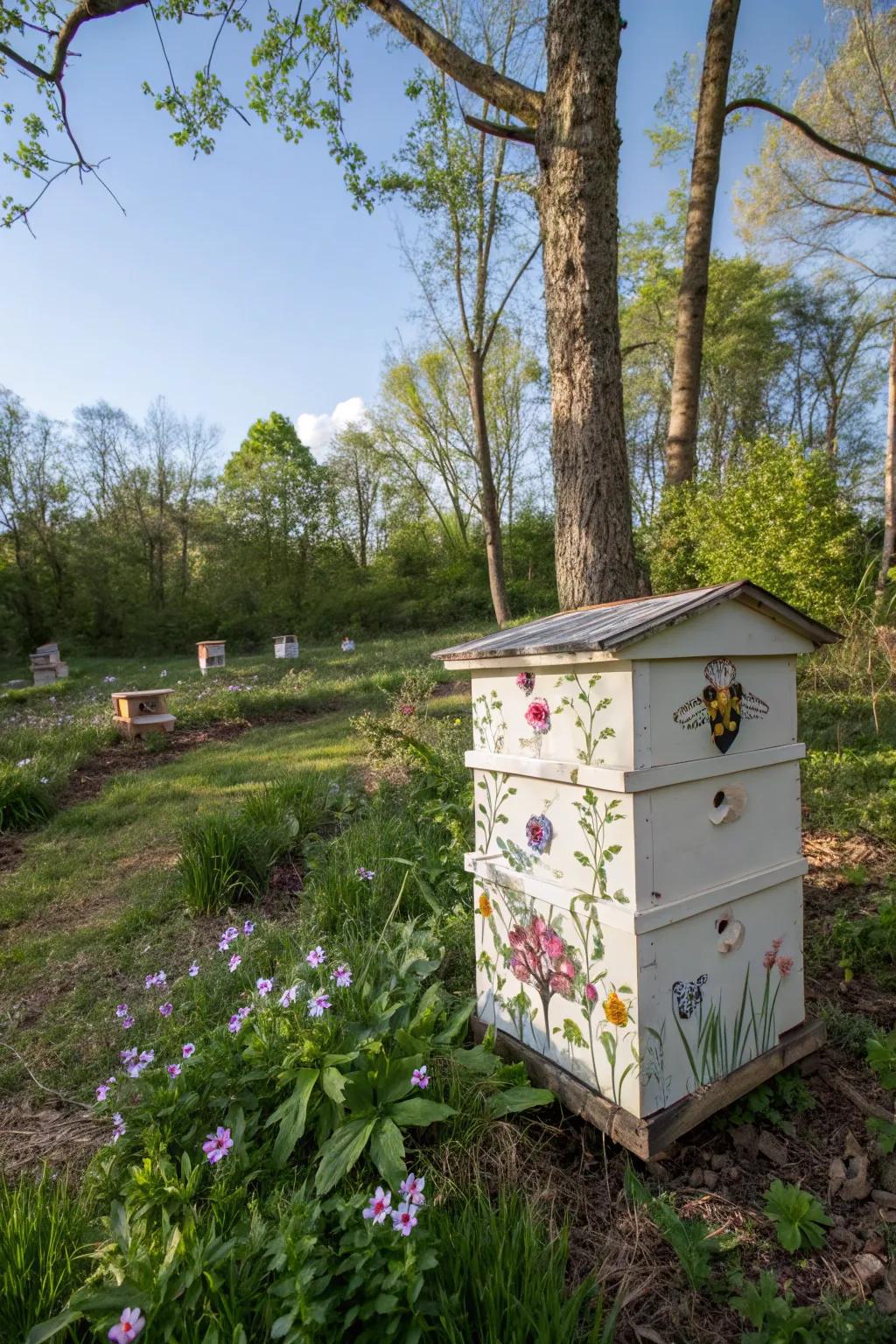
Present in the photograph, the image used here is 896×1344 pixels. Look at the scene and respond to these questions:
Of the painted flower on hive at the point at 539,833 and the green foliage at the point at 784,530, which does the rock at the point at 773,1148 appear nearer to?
the painted flower on hive at the point at 539,833

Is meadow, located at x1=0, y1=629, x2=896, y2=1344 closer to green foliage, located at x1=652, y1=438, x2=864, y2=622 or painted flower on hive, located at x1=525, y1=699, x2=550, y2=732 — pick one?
painted flower on hive, located at x1=525, y1=699, x2=550, y2=732

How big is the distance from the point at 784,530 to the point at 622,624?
5271 mm

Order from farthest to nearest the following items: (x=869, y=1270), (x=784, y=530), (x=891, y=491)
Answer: (x=891, y=491) → (x=784, y=530) → (x=869, y=1270)

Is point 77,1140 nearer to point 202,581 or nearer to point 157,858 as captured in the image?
point 157,858

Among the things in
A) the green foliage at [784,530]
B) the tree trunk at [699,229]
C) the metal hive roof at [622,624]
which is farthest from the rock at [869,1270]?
the tree trunk at [699,229]

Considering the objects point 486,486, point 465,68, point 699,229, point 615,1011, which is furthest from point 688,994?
point 486,486

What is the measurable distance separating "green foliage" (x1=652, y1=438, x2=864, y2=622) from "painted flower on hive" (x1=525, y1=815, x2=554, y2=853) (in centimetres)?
450

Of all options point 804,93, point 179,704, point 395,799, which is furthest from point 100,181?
point 804,93

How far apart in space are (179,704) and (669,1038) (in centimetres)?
843

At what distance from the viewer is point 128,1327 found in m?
1.03

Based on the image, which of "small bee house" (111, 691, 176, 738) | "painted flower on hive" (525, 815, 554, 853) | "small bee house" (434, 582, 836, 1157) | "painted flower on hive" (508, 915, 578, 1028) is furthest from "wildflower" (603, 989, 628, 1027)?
"small bee house" (111, 691, 176, 738)

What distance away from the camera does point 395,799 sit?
13.5ft

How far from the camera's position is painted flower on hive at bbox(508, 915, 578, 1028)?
178 cm

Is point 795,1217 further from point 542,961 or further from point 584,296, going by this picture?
point 584,296
